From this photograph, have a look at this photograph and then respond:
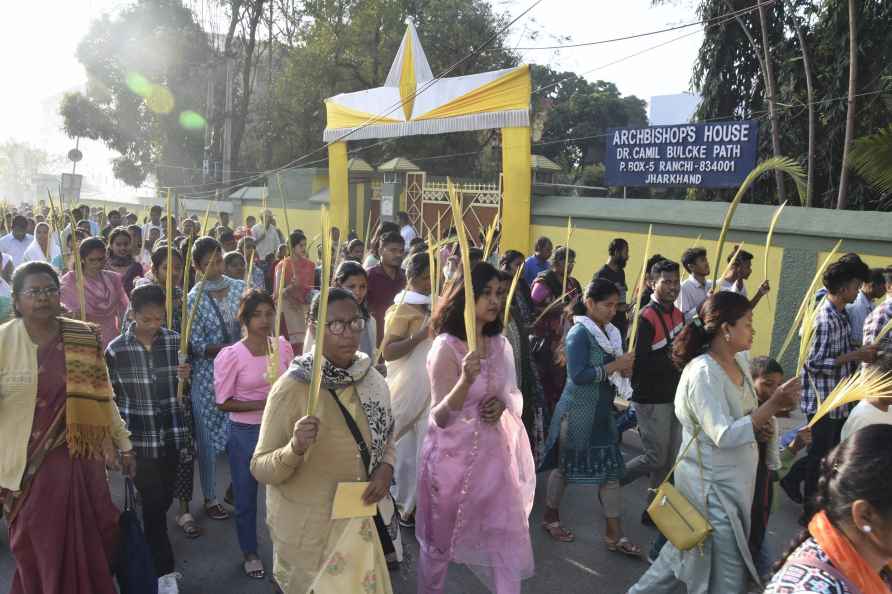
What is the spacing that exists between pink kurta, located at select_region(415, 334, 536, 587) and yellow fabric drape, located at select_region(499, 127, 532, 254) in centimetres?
857

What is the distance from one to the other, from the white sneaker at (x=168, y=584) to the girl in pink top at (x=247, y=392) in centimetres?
40

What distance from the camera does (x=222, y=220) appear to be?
11078 mm

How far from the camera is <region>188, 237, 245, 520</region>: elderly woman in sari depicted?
4.82 metres

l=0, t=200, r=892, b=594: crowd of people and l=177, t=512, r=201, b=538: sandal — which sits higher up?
l=0, t=200, r=892, b=594: crowd of people

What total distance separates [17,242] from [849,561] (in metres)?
Result: 9.45

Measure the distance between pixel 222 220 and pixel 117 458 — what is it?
803cm

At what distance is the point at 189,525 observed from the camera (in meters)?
4.72

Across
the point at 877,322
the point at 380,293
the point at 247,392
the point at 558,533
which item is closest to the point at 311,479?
the point at 247,392

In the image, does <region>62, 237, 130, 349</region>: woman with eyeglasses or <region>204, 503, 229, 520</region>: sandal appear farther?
<region>62, 237, 130, 349</region>: woman with eyeglasses

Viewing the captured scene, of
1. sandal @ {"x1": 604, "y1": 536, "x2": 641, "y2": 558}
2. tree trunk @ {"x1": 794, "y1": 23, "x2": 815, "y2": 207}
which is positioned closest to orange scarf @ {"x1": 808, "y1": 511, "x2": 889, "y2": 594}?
sandal @ {"x1": 604, "y1": 536, "x2": 641, "y2": 558}

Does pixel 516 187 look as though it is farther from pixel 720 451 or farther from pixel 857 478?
pixel 857 478

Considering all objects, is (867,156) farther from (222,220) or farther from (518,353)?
(222,220)

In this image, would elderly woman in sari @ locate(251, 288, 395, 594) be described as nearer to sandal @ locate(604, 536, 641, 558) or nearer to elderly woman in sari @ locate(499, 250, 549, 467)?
elderly woman in sari @ locate(499, 250, 549, 467)

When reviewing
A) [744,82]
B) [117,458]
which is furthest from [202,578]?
[744,82]
